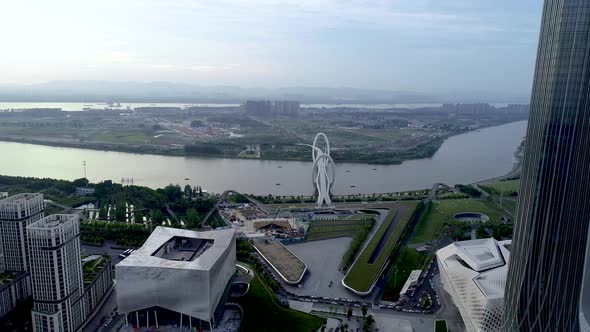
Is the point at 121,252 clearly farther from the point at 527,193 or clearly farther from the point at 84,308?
the point at 527,193

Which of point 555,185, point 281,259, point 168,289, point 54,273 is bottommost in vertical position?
point 281,259

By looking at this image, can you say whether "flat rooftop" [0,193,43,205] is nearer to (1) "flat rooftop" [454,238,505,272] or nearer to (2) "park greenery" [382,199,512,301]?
(2) "park greenery" [382,199,512,301]

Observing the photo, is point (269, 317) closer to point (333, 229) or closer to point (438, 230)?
point (333, 229)

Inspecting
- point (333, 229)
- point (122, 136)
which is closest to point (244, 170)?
point (333, 229)

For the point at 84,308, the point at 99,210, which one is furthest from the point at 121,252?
the point at 99,210

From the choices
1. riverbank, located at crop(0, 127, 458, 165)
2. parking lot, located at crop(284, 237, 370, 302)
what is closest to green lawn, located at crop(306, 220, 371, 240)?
parking lot, located at crop(284, 237, 370, 302)

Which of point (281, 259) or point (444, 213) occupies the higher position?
point (444, 213)
